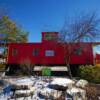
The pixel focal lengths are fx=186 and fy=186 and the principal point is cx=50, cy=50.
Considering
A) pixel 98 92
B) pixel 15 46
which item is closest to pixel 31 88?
pixel 98 92

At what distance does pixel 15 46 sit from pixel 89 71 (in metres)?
10.0

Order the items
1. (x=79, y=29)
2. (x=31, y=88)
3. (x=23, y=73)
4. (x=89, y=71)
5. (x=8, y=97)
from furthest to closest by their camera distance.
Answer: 1. (x=23, y=73)
2. (x=79, y=29)
3. (x=89, y=71)
4. (x=31, y=88)
5. (x=8, y=97)

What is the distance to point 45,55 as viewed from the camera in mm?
20875

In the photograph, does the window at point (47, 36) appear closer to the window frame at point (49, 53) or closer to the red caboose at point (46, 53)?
the red caboose at point (46, 53)

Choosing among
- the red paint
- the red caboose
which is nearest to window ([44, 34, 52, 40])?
the red caboose

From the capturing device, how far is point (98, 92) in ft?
39.4

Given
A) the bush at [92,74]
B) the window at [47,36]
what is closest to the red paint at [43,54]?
the window at [47,36]

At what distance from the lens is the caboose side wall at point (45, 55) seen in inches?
796

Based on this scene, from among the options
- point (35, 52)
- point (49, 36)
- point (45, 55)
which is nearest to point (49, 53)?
point (45, 55)

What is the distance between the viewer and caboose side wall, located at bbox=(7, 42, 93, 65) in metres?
20.2

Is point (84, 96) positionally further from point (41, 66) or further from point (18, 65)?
point (18, 65)

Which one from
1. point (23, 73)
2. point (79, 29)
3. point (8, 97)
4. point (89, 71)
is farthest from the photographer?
point (23, 73)

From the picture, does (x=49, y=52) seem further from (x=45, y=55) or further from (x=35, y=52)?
(x=35, y=52)

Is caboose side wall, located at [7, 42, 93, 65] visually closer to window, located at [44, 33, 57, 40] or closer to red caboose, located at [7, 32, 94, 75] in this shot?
red caboose, located at [7, 32, 94, 75]
